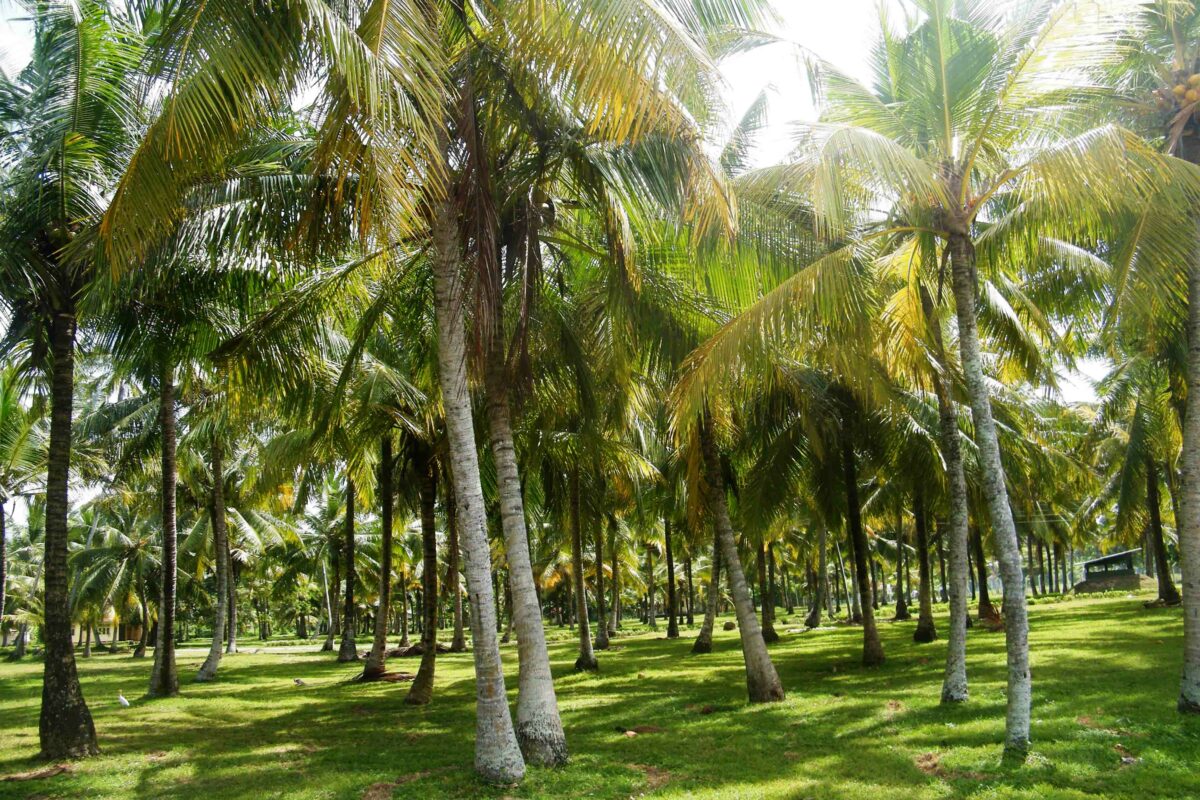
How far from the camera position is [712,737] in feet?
34.9

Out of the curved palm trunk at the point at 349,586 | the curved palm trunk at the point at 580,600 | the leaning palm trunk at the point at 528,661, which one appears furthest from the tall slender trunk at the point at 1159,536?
the curved palm trunk at the point at 349,586

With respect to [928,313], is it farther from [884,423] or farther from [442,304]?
[442,304]

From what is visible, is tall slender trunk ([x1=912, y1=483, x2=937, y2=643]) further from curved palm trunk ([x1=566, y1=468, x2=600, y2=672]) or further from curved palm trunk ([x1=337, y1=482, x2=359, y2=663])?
curved palm trunk ([x1=337, y1=482, x2=359, y2=663])

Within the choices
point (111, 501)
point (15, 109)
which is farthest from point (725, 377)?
point (111, 501)

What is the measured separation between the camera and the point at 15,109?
1024 centimetres

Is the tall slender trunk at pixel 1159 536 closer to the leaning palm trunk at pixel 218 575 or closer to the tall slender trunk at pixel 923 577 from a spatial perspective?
the tall slender trunk at pixel 923 577

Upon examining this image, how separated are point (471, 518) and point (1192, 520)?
25.9 ft

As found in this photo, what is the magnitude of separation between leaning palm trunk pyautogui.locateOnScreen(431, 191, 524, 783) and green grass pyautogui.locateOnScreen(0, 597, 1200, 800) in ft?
1.21

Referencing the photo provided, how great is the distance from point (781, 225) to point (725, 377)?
2.35 metres

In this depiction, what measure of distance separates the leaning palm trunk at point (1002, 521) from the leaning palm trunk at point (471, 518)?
4.99m

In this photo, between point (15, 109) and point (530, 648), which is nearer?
point (530, 648)

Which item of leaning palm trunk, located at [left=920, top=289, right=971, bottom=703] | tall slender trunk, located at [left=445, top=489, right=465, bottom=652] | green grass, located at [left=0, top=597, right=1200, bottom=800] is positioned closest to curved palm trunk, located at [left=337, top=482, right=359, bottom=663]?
tall slender trunk, located at [left=445, top=489, right=465, bottom=652]

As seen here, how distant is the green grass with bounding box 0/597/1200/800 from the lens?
801cm

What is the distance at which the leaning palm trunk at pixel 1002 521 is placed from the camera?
834 centimetres
